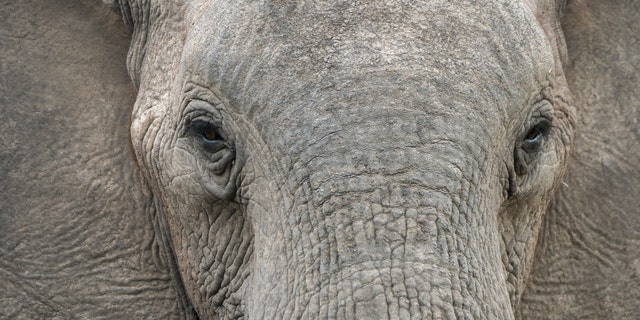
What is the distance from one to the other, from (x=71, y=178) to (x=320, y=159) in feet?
3.78

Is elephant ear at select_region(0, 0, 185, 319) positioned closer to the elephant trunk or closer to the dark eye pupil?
the elephant trunk

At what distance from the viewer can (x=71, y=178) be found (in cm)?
512

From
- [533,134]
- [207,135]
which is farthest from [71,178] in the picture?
[533,134]

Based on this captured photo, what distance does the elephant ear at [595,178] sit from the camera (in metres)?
5.09

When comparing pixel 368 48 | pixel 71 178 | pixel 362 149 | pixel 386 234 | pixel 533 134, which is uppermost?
pixel 368 48

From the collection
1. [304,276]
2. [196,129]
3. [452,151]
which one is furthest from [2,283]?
[452,151]

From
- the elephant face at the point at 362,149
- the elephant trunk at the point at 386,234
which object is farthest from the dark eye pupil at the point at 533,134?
the elephant trunk at the point at 386,234

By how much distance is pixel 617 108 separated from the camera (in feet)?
16.8

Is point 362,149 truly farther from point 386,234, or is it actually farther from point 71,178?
point 71,178

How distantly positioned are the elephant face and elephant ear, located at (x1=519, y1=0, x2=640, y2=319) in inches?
12.2

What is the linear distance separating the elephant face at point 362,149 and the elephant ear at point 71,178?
375 mm

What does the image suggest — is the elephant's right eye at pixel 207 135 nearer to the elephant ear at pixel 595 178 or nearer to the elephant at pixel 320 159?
the elephant at pixel 320 159

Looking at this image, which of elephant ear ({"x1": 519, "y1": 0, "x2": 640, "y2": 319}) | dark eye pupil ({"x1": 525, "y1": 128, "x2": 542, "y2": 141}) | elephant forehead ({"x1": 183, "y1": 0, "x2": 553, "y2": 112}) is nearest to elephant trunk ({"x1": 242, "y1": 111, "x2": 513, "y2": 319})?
elephant forehead ({"x1": 183, "y1": 0, "x2": 553, "y2": 112})

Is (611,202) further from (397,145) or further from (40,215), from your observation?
(40,215)
